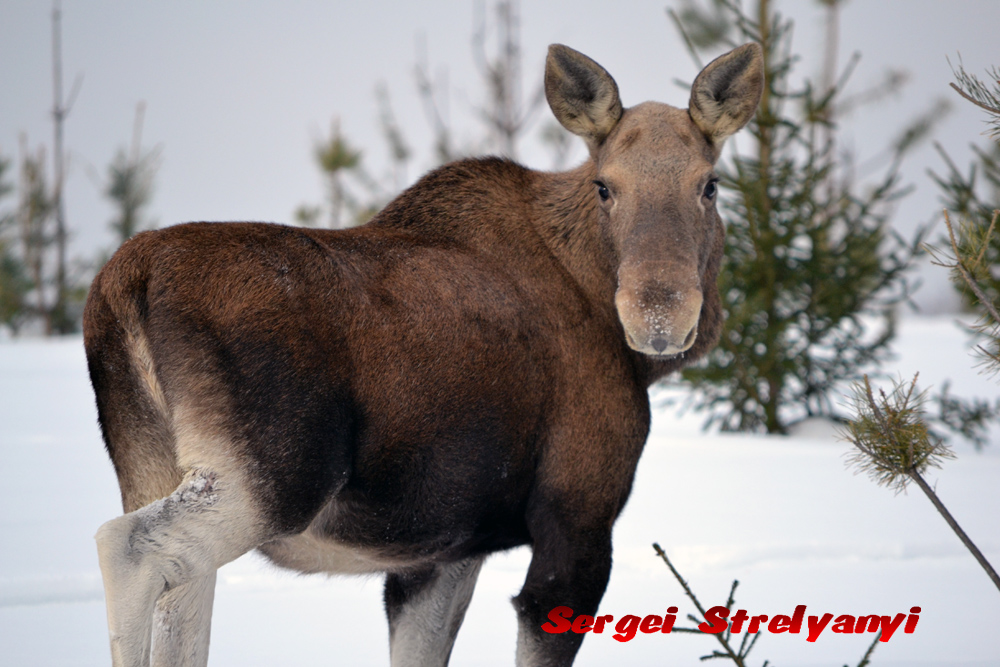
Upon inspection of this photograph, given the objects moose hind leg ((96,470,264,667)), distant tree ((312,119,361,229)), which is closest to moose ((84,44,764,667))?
moose hind leg ((96,470,264,667))

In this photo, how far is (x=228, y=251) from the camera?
2.62 meters

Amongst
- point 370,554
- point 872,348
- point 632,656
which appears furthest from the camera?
point 872,348

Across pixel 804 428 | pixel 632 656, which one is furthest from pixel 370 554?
pixel 804 428

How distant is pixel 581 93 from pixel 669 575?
3.41 meters

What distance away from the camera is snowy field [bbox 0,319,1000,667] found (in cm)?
423

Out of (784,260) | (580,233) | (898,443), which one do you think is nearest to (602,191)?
(580,233)

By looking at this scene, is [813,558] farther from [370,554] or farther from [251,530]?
[251,530]

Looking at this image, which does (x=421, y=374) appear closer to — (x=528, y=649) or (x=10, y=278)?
(x=528, y=649)

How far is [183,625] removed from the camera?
273 centimetres

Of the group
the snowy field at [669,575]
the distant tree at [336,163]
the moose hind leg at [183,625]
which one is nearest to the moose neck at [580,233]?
the snowy field at [669,575]

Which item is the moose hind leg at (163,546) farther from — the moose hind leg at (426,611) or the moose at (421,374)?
the moose hind leg at (426,611)

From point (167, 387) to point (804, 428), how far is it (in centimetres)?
927

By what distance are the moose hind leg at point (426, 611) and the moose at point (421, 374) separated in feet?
0.04

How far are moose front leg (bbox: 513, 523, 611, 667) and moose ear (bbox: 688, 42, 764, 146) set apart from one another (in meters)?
1.58
